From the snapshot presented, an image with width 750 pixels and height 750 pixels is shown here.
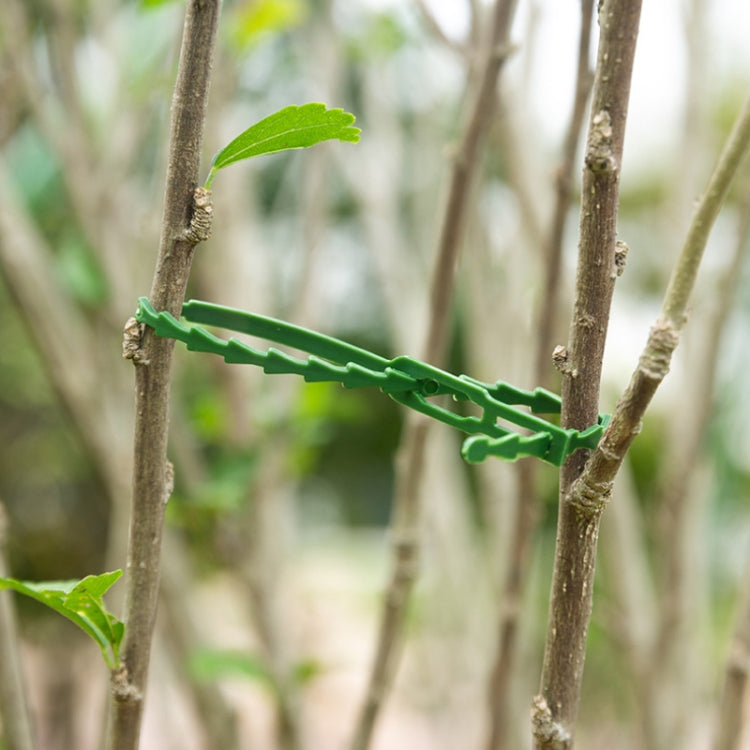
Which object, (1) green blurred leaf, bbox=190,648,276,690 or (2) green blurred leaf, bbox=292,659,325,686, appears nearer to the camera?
(1) green blurred leaf, bbox=190,648,276,690

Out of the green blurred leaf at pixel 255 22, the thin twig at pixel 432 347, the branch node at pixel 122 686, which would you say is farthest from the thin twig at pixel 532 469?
the green blurred leaf at pixel 255 22

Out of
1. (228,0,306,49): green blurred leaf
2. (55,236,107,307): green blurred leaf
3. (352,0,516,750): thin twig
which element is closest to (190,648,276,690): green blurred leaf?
(352,0,516,750): thin twig

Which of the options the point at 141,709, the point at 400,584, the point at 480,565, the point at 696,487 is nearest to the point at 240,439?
the point at 400,584

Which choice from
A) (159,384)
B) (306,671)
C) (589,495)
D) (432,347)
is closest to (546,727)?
(589,495)

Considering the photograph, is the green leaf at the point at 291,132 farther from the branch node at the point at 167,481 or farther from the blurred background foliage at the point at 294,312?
the blurred background foliage at the point at 294,312

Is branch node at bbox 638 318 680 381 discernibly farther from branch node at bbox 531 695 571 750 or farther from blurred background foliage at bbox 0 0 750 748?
blurred background foliage at bbox 0 0 750 748
